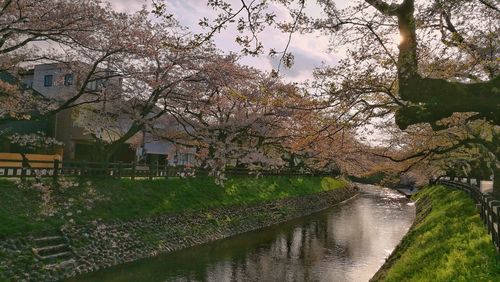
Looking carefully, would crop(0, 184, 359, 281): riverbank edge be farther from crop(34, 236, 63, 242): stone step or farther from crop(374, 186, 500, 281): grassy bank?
crop(374, 186, 500, 281): grassy bank

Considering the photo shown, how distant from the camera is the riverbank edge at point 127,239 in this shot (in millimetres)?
14367

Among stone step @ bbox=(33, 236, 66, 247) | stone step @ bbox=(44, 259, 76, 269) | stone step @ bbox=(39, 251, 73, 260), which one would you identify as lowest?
stone step @ bbox=(44, 259, 76, 269)

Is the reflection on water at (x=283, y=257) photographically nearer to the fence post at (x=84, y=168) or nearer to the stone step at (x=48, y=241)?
the stone step at (x=48, y=241)

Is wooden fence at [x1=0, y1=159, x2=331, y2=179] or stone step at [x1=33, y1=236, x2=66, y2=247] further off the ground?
wooden fence at [x1=0, y1=159, x2=331, y2=179]

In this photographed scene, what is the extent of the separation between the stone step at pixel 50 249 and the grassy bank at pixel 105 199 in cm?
83

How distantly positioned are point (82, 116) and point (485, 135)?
2599 cm

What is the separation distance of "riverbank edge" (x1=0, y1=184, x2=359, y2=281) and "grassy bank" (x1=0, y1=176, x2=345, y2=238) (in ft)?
1.66

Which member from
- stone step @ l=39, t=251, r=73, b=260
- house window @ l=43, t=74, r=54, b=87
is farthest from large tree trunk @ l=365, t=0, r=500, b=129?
house window @ l=43, t=74, r=54, b=87

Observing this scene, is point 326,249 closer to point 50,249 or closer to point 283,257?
point 283,257

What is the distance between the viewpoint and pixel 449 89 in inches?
270

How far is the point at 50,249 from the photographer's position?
610 inches

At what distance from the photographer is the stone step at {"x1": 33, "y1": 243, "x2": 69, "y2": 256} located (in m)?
15.1

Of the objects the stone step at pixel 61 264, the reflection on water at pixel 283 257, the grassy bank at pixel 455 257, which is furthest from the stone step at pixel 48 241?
the grassy bank at pixel 455 257

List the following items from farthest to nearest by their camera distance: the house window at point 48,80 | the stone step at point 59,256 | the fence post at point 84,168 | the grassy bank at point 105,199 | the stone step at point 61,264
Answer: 1. the house window at point 48,80
2. the fence post at point 84,168
3. the grassy bank at point 105,199
4. the stone step at point 59,256
5. the stone step at point 61,264
